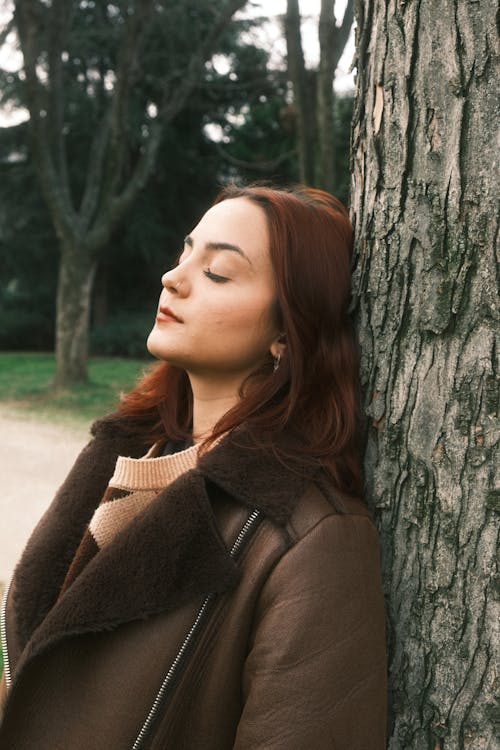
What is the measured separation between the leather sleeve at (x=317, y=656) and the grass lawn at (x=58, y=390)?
6.67 metres

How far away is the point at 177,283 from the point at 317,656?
36.1 inches

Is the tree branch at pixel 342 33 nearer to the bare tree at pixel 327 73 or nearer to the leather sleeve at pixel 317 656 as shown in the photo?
the bare tree at pixel 327 73

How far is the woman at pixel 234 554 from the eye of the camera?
4.87 ft

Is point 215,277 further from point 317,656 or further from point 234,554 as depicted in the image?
point 317,656

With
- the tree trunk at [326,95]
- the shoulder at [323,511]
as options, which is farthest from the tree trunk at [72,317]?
the shoulder at [323,511]

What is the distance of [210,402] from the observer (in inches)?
79.0

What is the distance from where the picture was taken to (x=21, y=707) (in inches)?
66.0

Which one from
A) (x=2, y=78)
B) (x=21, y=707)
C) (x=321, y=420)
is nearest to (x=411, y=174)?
(x=321, y=420)

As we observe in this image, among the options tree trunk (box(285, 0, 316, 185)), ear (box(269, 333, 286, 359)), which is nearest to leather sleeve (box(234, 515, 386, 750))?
ear (box(269, 333, 286, 359))

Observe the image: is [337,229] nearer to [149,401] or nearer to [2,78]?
[149,401]

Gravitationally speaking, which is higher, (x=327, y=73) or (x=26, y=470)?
(x=327, y=73)

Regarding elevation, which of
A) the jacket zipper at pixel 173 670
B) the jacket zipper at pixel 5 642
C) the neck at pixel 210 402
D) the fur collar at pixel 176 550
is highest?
the neck at pixel 210 402

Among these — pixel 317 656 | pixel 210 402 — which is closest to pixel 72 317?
pixel 210 402

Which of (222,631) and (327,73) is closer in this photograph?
(222,631)
